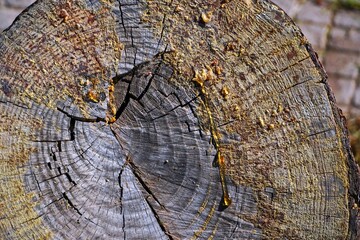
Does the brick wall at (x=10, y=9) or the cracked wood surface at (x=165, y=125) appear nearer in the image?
the cracked wood surface at (x=165, y=125)

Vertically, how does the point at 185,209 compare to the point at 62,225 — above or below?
above

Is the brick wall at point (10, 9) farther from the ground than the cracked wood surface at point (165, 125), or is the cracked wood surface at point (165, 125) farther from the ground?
the brick wall at point (10, 9)

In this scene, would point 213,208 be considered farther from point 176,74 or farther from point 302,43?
point 302,43

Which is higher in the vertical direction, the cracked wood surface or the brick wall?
the brick wall

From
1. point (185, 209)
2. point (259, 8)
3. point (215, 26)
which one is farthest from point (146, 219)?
point (259, 8)

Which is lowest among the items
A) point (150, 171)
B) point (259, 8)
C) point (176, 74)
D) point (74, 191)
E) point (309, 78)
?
point (74, 191)

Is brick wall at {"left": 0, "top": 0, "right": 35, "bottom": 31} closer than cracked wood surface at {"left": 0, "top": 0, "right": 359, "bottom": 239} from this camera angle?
No
